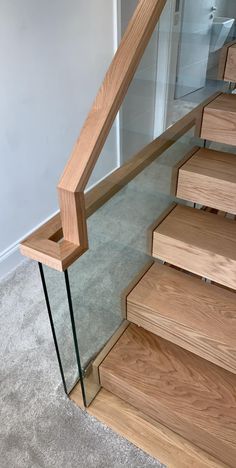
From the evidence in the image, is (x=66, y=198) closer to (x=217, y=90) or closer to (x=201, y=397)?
(x=201, y=397)

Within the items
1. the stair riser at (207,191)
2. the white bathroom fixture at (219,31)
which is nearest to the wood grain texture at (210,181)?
the stair riser at (207,191)

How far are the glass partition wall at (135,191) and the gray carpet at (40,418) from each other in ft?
0.35

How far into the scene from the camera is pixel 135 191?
1.32m

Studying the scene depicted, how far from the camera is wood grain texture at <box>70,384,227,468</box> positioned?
1287mm

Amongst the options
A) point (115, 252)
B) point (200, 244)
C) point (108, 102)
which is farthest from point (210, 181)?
point (108, 102)

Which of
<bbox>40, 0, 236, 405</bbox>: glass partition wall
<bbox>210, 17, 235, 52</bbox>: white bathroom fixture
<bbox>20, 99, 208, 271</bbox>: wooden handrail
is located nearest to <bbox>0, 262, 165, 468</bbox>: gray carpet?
<bbox>40, 0, 236, 405</bbox>: glass partition wall

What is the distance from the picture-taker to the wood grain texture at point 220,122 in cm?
157

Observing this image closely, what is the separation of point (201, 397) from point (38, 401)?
2.27 feet

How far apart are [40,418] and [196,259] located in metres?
0.91

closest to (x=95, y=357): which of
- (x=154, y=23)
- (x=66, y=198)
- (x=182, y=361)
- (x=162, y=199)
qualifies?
(x=182, y=361)

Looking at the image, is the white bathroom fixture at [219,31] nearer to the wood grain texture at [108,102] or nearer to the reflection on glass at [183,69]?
the reflection on glass at [183,69]

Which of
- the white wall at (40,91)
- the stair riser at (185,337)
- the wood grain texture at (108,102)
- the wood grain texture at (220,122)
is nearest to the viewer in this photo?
the wood grain texture at (108,102)

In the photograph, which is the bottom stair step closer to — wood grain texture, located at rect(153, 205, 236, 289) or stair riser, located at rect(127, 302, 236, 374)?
stair riser, located at rect(127, 302, 236, 374)

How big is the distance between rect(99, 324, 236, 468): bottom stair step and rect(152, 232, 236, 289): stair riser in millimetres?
332
